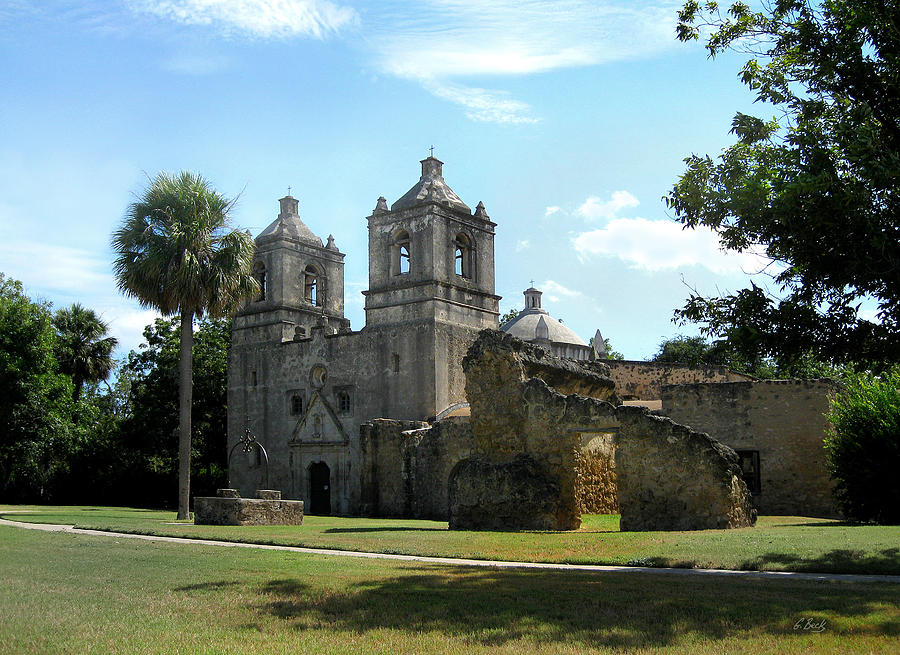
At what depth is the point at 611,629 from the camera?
23.7 ft

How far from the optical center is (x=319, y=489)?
3784cm

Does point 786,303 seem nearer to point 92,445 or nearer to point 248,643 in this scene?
point 248,643

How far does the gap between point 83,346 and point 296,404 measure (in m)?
13.2

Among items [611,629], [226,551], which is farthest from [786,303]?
[226,551]

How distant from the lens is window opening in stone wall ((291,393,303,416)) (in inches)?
1608

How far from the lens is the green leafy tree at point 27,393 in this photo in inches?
1479

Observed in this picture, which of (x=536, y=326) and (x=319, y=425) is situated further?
(x=536, y=326)

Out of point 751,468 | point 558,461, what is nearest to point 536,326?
point 751,468

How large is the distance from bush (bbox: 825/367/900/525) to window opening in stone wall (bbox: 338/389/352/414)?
23.0 meters

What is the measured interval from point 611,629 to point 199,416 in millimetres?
41163

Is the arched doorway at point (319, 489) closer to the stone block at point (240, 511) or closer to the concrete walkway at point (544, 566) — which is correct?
the stone block at point (240, 511)

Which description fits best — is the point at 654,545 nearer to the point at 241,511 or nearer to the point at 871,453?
the point at 871,453

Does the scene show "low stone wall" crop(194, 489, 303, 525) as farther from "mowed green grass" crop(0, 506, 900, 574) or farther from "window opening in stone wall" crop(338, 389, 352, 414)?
"window opening in stone wall" crop(338, 389, 352, 414)

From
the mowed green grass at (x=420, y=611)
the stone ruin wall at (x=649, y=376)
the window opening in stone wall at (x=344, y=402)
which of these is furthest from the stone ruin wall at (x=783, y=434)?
the window opening in stone wall at (x=344, y=402)
